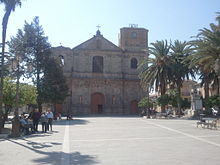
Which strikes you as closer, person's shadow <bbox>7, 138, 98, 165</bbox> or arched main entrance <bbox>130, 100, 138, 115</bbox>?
person's shadow <bbox>7, 138, 98, 165</bbox>

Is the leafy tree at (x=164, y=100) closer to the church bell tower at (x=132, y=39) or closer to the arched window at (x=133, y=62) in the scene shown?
the arched window at (x=133, y=62)

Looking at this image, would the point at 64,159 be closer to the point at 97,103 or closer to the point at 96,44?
the point at 97,103

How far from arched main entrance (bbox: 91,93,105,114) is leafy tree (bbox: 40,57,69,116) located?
12608 mm

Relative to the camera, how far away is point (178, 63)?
37.3 metres

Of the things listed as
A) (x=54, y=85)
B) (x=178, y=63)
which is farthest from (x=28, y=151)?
(x=178, y=63)

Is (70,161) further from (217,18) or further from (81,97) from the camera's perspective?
(81,97)

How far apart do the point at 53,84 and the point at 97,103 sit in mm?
15135

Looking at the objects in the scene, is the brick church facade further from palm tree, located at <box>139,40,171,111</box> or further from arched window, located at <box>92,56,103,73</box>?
palm tree, located at <box>139,40,171,111</box>

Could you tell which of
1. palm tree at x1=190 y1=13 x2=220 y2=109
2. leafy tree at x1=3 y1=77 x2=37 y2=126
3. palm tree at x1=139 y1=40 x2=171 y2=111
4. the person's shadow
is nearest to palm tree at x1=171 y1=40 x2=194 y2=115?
palm tree at x1=139 y1=40 x2=171 y2=111

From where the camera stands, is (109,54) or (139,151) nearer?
(139,151)

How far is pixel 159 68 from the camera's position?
37500mm

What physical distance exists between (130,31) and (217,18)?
34208 mm

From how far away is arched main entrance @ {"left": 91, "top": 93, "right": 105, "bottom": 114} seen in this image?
50688 mm

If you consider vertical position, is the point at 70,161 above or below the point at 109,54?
below
